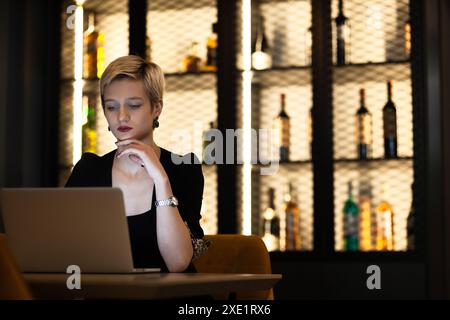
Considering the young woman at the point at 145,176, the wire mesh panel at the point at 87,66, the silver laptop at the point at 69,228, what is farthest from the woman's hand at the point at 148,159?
the wire mesh panel at the point at 87,66

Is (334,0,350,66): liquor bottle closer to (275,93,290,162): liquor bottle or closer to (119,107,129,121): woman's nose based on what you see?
(275,93,290,162): liquor bottle

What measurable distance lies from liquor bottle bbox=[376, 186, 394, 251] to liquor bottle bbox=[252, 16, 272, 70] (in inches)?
34.3

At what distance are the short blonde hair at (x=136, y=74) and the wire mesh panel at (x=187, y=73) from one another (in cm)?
167

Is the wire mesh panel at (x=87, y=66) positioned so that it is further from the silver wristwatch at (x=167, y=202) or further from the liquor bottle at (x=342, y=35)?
the silver wristwatch at (x=167, y=202)

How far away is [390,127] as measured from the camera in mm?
3662

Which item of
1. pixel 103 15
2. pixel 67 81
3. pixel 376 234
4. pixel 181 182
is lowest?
pixel 376 234

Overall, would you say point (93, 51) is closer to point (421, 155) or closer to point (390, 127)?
point (390, 127)

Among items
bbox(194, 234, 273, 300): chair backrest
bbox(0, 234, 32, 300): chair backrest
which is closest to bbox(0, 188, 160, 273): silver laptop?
bbox(0, 234, 32, 300): chair backrest

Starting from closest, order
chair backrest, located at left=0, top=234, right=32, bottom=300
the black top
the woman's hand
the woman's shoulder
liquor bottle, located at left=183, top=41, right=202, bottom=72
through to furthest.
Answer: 1. chair backrest, located at left=0, top=234, right=32, bottom=300
2. the woman's hand
3. the black top
4. the woman's shoulder
5. liquor bottle, located at left=183, top=41, right=202, bottom=72

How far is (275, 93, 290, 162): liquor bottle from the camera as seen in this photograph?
149 inches
